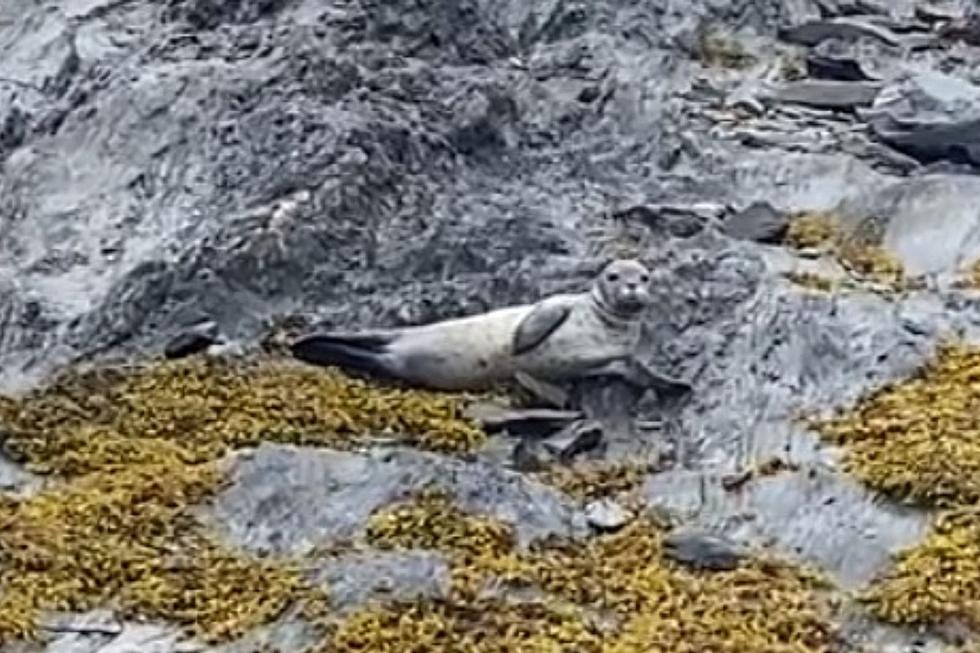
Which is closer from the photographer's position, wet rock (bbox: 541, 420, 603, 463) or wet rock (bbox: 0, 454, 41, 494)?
wet rock (bbox: 0, 454, 41, 494)

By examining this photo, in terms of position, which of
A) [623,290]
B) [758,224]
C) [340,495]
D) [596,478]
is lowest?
[596,478]

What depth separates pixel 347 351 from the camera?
8.24 meters

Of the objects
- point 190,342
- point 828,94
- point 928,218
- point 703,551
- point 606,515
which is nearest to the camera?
point 703,551

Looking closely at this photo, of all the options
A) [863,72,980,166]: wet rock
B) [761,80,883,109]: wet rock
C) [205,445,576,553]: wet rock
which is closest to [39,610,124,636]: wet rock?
[205,445,576,553]: wet rock

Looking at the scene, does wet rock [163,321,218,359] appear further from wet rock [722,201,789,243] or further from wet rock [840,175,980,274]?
wet rock [840,175,980,274]

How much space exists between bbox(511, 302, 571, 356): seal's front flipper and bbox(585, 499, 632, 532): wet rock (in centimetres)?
86

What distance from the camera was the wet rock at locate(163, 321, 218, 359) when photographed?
8.38 meters

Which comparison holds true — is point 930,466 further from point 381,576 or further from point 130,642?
point 130,642

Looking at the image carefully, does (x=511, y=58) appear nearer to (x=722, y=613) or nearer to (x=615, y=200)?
(x=615, y=200)

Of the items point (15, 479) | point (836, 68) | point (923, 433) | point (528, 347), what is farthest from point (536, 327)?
point (836, 68)

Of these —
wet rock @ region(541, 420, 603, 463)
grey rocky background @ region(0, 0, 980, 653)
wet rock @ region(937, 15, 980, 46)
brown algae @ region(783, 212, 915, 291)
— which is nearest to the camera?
grey rocky background @ region(0, 0, 980, 653)

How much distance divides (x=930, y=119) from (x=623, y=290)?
2217 mm

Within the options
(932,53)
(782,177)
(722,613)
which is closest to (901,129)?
(782,177)

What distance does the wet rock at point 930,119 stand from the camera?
955 centimetres
